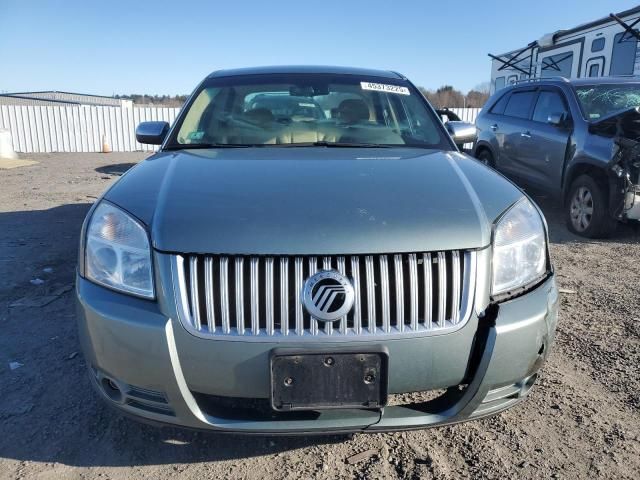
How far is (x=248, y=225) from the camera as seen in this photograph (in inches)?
67.1

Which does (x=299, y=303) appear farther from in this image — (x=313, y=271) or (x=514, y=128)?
(x=514, y=128)

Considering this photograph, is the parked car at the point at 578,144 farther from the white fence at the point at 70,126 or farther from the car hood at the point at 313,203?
the white fence at the point at 70,126

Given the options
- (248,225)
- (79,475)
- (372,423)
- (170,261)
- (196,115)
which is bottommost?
(79,475)

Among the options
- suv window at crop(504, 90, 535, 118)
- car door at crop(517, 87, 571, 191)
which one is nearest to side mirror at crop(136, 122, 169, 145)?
car door at crop(517, 87, 571, 191)

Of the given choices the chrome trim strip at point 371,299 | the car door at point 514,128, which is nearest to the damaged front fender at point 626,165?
the car door at point 514,128

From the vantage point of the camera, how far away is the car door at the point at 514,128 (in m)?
6.87

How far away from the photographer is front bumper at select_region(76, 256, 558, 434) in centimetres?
163

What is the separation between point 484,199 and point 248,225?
3.07ft

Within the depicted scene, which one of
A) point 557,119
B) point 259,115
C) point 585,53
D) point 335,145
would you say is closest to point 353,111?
point 335,145

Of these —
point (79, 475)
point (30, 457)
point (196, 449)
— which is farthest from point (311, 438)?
point (30, 457)

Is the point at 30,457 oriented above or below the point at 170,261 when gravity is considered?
below

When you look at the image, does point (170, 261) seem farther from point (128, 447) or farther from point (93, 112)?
point (93, 112)

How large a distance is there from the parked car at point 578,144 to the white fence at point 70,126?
14.4 metres

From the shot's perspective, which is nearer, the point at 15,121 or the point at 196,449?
the point at 196,449
